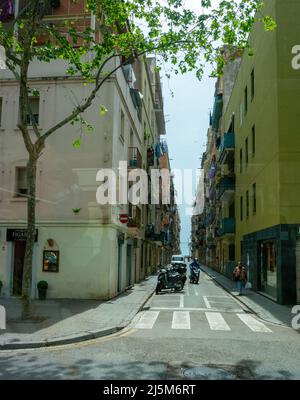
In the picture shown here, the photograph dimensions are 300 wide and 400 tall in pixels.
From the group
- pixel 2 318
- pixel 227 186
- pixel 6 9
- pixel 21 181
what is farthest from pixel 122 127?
pixel 227 186

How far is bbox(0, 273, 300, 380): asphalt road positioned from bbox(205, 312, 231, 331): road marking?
3cm

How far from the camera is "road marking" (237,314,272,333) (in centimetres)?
1272

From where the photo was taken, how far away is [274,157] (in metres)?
19.0

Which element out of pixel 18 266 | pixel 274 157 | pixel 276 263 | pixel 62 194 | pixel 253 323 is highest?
pixel 274 157

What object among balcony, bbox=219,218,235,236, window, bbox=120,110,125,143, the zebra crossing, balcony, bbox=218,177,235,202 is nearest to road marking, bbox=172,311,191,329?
the zebra crossing

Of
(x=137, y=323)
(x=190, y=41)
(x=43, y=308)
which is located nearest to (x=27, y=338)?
(x=137, y=323)

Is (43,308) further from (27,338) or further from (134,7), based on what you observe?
(134,7)

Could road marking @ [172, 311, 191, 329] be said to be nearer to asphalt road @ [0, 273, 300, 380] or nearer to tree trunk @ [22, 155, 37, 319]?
A: asphalt road @ [0, 273, 300, 380]

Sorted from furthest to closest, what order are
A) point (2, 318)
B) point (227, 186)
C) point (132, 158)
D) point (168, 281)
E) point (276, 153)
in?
point (227, 186)
point (132, 158)
point (168, 281)
point (276, 153)
point (2, 318)

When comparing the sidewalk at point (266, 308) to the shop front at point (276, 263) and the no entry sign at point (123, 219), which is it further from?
the no entry sign at point (123, 219)

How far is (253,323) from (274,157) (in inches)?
311

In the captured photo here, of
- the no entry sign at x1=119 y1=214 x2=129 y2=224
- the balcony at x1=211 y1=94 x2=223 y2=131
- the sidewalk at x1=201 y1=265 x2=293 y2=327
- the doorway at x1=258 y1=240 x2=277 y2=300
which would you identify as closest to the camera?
the sidewalk at x1=201 y1=265 x2=293 y2=327

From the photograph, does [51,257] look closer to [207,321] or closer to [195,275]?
[207,321]
